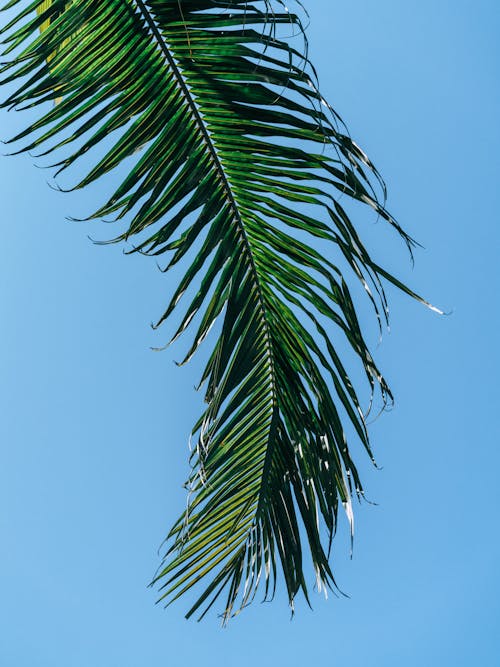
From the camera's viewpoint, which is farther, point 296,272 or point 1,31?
point 296,272

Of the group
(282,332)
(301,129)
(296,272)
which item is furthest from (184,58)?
(282,332)

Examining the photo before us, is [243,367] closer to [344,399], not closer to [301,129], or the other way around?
[344,399]

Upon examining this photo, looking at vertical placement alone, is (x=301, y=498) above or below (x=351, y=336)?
below

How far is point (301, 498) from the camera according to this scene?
1.72 metres

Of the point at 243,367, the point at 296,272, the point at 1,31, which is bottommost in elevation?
the point at 243,367

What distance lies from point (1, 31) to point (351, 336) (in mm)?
920

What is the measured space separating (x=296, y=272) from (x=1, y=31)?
771 millimetres

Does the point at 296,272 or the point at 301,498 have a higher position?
the point at 296,272

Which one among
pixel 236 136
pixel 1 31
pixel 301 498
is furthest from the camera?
pixel 301 498

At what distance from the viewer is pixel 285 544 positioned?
1773mm

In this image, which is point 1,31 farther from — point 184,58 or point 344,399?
point 344,399

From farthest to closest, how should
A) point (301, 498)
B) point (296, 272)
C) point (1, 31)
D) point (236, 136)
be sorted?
point (301, 498)
point (296, 272)
point (236, 136)
point (1, 31)

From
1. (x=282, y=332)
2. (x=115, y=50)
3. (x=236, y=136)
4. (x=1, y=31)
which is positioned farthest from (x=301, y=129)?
(x=1, y=31)

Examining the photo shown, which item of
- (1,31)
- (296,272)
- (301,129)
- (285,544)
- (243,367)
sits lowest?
(285,544)
